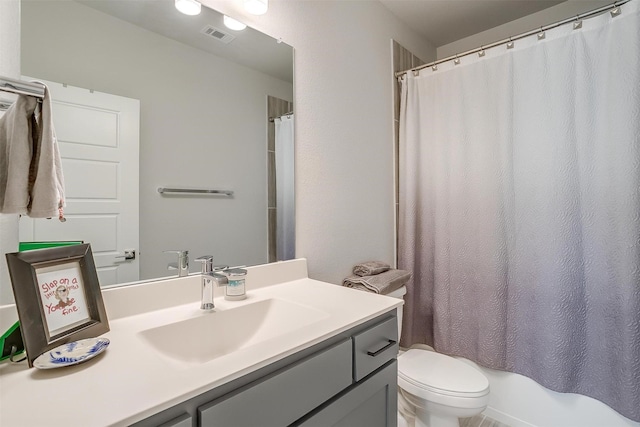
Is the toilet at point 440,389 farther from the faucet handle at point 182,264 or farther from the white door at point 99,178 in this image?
the white door at point 99,178

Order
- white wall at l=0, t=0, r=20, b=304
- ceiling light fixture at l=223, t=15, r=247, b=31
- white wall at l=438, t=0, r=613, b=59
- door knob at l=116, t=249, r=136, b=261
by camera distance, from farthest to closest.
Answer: white wall at l=438, t=0, r=613, b=59 → ceiling light fixture at l=223, t=15, r=247, b=31 → door knob at l=116, t=249, r=136, b=261 → white wall at l=0, t=0, r=20, b=304

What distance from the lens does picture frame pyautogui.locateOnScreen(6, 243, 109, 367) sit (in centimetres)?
61

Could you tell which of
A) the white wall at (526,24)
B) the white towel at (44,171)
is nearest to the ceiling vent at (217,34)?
the white towel at (44,171)

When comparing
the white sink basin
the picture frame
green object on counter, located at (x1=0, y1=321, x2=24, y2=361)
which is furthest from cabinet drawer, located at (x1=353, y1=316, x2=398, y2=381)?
green object on counter, located at (x1=0, y1=321, x2=24, y2=361)

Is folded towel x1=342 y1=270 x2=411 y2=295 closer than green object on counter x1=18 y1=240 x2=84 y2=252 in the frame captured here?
No

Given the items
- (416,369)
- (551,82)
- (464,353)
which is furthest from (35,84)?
(464,353)

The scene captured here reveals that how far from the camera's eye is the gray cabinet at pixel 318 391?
0.56 metres

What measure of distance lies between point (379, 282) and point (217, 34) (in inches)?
51.2

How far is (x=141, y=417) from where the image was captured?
0.47 m

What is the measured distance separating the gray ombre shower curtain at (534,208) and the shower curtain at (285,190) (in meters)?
0.94

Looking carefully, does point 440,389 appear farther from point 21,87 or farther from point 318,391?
point 21,87

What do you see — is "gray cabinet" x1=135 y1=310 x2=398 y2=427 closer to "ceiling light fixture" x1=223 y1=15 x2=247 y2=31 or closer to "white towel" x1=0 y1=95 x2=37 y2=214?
"white towel" x1=0 y1=95 x2=37 y2=214

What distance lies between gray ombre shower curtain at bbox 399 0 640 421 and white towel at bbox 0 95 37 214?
1802 mm

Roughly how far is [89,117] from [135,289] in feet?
1.73
